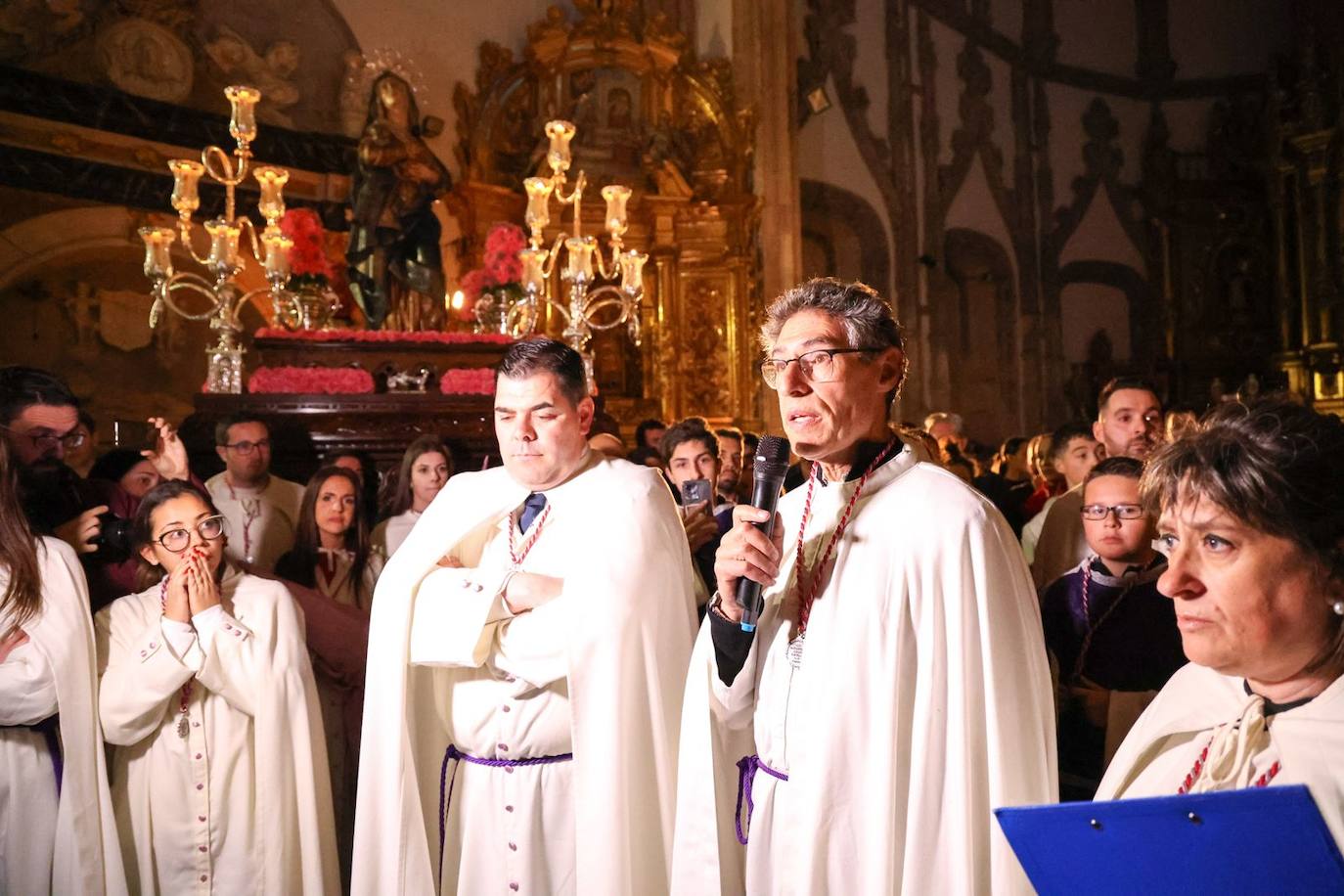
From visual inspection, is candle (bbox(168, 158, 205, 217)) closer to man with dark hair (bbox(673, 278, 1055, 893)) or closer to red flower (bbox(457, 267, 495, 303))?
red flower (bbox(457, 267, 495, 303))

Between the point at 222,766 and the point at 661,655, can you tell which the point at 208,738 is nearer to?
Answer: the point at 222,766

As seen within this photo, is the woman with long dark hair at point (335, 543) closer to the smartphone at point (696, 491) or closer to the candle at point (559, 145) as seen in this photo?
the smartphone at point (696, 491)

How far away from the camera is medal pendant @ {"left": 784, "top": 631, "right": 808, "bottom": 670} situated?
7.97ft

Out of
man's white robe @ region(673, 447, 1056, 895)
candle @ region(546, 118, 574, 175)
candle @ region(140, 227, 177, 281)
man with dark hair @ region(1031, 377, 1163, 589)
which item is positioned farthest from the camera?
candle @ region(546, 118, 574, 175)

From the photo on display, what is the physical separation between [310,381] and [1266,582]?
6642 millimetres

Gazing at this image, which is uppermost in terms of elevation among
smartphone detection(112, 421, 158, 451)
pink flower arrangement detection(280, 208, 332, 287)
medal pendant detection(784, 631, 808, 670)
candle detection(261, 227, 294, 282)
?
pink flower arrangement detection(280, 208, 332, 287)

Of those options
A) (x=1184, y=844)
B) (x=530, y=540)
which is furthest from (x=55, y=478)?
(x=1184, y=844)

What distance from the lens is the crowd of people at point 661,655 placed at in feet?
5.42

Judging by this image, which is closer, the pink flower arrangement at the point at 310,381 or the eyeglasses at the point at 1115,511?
the eyeglasses at the point at 1115,511

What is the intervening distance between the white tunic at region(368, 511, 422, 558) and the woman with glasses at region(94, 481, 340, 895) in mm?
1586

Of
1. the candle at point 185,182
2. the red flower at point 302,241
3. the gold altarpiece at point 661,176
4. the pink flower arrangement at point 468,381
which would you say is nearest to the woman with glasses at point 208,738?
the candle at point 185,182

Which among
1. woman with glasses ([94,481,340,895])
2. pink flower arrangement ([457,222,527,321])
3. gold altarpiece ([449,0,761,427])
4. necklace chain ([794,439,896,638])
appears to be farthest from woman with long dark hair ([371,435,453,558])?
gold altarpiece ([449,0,761,427])

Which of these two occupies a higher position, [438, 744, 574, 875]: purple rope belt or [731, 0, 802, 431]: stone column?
[731, 0, 802, 431]: stone column

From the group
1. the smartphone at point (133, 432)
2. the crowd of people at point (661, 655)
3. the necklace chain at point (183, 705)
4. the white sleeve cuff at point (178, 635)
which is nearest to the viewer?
the crowd of people at point (661, 655)
